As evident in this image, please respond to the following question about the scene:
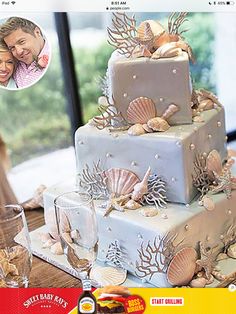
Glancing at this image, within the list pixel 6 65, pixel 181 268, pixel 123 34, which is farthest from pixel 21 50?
pixel 181 268

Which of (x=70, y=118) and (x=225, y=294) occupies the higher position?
(x=70, y=118)

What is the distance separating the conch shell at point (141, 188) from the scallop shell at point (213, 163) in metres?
0.09

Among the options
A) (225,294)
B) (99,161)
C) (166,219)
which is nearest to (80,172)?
(99,161)

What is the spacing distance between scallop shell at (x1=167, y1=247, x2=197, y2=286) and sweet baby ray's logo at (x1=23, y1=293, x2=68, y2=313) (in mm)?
137

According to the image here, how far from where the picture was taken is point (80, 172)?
0.91 meters

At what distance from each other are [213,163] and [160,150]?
0.09 metres

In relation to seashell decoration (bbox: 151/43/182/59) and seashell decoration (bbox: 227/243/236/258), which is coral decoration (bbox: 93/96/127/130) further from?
seashell decoration (bbox: 227/243/236/258)

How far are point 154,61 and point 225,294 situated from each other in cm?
31

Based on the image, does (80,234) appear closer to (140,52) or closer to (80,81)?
(140,52)

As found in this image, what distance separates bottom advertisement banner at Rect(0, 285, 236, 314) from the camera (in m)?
0.76

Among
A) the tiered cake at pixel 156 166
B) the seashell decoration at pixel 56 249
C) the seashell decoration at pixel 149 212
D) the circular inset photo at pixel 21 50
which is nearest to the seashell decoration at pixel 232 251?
the tiered cake at pixel 156 166

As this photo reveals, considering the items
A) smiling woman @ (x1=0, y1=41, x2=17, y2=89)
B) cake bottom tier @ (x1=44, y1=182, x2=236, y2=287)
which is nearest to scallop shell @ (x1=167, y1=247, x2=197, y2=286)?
cake bottom tier @ (x1=44, y1=182, x2=236, y2=287)

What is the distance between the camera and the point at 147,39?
839mm

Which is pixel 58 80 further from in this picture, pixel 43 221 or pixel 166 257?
pixel 166 257
